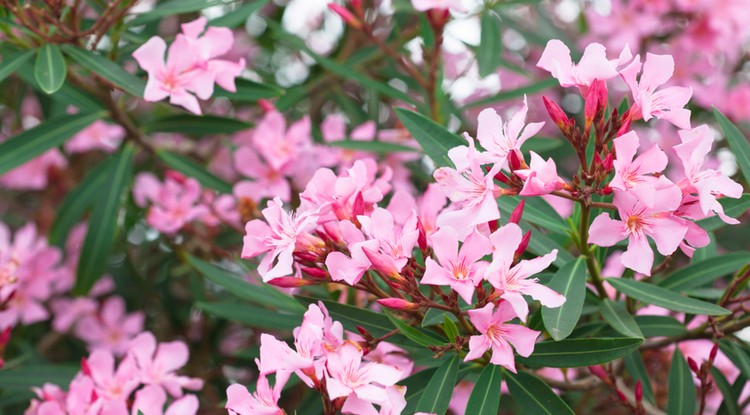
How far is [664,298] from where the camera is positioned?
1184 mm

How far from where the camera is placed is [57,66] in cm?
146

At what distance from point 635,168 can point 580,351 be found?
26cm

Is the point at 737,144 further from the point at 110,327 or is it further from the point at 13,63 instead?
the point at 110,327

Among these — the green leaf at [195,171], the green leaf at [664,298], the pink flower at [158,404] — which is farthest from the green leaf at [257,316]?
the green leaf at [664,298]

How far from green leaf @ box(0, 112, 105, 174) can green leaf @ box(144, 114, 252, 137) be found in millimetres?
153

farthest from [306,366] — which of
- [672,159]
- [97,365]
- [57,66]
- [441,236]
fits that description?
[672,159]

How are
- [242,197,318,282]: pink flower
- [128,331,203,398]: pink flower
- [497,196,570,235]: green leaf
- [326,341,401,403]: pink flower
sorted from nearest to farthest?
[326,341,401,403]: pink flower → [242,197,318,282]: pink flower → [497,196,570,235]: green leaf → [128,331,203,398]: pink flower

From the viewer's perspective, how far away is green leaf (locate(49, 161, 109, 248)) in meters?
1.99

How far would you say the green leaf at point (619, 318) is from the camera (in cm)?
118

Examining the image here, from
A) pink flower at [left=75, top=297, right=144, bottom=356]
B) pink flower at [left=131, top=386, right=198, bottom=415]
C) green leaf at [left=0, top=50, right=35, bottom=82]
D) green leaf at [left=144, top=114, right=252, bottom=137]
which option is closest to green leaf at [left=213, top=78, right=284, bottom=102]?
green leaf at [left=144, top=114, right=252, bottom=137]

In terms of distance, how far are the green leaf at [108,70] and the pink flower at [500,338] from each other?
82 centimetres

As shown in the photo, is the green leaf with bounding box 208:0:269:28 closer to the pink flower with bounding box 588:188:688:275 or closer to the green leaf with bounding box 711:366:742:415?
the pink flower with bounding box 588:188:688:275

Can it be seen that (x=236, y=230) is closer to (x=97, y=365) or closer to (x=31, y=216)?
(x=97, y=365)

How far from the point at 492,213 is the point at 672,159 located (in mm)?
1640
